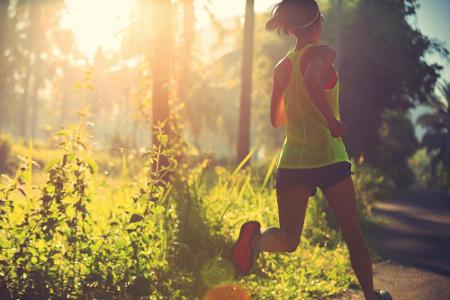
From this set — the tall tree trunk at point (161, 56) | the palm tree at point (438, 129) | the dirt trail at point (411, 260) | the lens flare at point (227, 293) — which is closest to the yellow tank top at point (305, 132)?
the lens flare at point (227, 293)

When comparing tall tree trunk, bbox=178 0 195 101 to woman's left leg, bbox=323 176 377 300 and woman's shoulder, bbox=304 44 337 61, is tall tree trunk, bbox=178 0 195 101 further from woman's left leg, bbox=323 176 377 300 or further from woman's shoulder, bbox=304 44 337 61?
woman's left leg, bbox=323 176 377 300

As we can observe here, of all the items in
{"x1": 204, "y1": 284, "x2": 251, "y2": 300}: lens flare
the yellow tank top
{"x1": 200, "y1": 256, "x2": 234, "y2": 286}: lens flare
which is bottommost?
{"x1": 204, "y1": 284, "x2": 251, "y2": 300}: lens flare

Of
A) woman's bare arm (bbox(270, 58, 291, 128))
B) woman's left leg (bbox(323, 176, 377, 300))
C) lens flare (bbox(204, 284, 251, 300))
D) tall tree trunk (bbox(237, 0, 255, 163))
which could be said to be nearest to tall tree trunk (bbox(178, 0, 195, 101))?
tall tree trunk (bbox(237, 0, 255, 163))

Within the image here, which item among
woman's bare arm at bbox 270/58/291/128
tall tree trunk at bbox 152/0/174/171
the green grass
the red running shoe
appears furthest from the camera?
tall tree trunk at bbox 152/0/174/171

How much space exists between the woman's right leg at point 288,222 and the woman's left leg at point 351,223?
161 millimetres

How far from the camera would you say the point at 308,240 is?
7.84 meters

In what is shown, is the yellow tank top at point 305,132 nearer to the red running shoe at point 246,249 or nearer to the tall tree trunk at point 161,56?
the red running shoe at point 246,249

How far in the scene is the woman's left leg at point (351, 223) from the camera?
3.38 meters

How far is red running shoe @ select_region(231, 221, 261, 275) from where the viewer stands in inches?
129

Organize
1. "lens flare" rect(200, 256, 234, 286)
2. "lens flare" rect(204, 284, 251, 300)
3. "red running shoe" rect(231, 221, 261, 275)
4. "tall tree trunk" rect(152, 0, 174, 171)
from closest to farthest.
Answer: "red running shoe" rect(231, 221, 261, 275) → "lens flare" rect(204, 284, 251, 300) → "lens flare" rect(200, 256, 234, 286) → "tall tree trunk" rect(152, 0, 174, 171)

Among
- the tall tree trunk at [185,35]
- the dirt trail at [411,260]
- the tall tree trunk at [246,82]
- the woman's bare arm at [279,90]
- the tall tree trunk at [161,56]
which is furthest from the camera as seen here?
the tall tree trunk at [246,82]

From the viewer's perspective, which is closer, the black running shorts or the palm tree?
the black running shorts

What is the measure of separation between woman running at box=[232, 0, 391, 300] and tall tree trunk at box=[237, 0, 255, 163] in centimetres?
1204

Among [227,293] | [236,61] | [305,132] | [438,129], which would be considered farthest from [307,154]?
[438,129]
